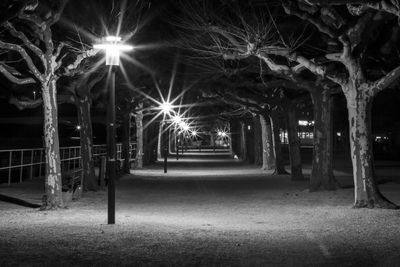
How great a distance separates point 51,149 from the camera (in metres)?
17.8

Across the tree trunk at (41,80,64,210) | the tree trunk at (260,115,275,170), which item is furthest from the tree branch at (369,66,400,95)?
the tree trunk at (260,115,275,170)

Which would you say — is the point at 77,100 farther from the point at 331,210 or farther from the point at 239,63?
the point at 331,210

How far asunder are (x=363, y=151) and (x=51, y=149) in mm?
8967

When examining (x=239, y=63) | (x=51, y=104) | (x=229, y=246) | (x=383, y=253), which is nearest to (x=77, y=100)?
(x=51, y=104)

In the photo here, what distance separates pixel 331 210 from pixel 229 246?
6.98 metres

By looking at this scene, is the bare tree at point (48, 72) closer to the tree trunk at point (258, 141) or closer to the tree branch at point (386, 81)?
the tree branch at point (386, 81)

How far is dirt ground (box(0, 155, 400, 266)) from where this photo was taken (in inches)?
383

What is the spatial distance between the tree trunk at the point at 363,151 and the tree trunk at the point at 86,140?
10.9m

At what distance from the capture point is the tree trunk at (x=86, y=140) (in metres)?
23.8

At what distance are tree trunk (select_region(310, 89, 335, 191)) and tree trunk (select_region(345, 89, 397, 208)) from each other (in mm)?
5374

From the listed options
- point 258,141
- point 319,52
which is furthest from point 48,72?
point 258,141

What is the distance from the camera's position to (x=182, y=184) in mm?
28234

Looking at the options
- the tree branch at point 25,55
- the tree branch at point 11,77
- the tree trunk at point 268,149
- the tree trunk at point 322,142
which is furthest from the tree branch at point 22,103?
the tree trunk at point 268,149

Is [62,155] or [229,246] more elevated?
[62,155]
